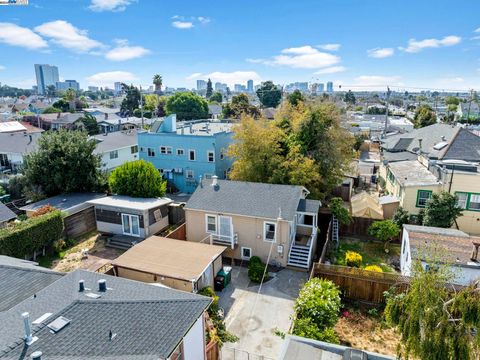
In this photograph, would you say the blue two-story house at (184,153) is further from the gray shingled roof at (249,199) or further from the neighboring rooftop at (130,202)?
the gray shingled roof at (249,199)

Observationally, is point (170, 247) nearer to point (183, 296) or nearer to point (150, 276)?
point (150, 276)

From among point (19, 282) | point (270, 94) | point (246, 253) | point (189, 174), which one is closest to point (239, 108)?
point (270, 94)

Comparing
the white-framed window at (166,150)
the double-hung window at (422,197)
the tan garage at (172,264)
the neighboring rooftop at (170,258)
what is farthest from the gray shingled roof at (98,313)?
the white-framed window at (166,150)

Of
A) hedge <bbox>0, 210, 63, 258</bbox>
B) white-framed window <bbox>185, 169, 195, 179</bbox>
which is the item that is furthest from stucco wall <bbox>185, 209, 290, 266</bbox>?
white-framed window <bbox>185, 169, 195, 179</bbox>

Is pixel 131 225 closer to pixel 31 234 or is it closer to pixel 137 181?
pixel 137 181

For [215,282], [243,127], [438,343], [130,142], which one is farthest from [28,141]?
[438,343]

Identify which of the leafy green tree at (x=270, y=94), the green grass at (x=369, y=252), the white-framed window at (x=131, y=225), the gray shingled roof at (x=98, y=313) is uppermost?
the leafy green tree at (x=270, y=94)

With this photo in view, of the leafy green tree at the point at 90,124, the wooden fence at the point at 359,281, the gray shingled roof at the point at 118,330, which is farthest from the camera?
the leafy green tree at the point at 90,124
